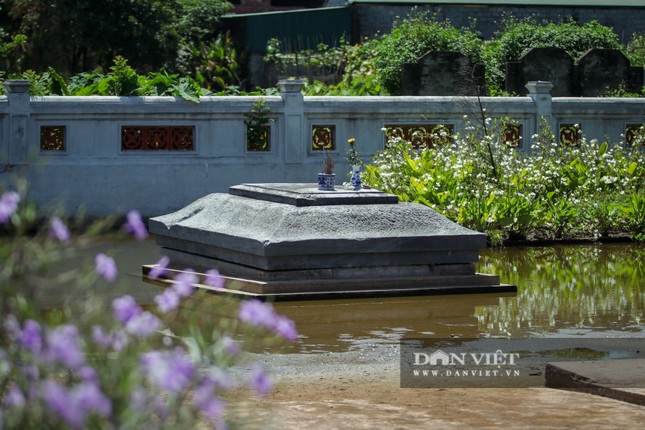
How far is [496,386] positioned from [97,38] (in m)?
25.4

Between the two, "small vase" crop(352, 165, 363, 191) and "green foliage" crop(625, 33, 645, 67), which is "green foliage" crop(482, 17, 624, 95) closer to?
"green foliage" crop(625, 33, 645, 67)

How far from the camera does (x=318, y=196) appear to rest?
12.3 meters

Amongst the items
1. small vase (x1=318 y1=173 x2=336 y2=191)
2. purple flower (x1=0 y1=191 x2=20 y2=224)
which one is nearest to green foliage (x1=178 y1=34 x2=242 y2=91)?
small vase (x1=318 y1=173 x2=336 y2=191)

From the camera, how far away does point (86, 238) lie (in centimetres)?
454

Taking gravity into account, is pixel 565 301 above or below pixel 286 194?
below

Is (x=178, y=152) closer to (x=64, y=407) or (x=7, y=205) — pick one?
(x=7, y=205)

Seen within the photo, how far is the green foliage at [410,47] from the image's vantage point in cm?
2536

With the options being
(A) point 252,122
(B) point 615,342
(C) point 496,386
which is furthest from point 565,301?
(A) point 252,122

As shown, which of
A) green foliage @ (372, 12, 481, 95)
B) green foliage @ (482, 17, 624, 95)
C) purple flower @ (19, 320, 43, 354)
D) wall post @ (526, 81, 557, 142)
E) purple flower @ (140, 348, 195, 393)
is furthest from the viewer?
green foliage @ (482, 17, 624, 95)

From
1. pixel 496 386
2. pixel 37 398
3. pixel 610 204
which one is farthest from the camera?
pixel 610 204

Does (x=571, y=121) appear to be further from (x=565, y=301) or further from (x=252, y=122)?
(x=565, y=301)

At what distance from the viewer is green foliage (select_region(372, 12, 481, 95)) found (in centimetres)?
2536

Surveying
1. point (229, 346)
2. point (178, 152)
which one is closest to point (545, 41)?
point (178, 152)

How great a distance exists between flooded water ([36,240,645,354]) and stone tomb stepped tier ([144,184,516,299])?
0.22 m
